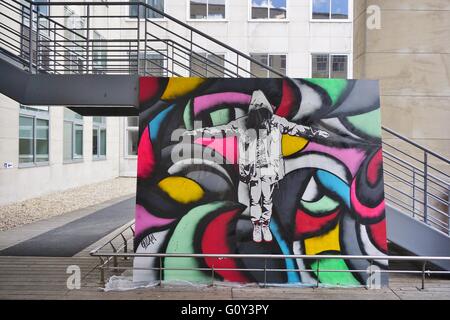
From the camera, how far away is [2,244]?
10.5m

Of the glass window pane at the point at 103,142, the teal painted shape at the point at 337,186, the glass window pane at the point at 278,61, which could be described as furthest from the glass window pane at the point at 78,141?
the teal painted shape at the point at 337,186

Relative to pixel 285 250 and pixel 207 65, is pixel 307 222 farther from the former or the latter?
pixel 207 65

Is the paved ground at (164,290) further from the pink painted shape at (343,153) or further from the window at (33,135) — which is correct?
the window at (33,135)

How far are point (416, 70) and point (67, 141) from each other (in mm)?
17749

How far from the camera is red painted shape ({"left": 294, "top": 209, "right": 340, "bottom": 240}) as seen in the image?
7.57 m

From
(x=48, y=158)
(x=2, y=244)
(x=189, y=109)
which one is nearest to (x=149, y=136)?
(x=189, y=109)

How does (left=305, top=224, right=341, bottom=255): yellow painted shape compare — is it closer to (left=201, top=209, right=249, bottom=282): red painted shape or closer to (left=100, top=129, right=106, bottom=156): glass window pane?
(left=201, top=209, right=249, bottom=282): red painted shape

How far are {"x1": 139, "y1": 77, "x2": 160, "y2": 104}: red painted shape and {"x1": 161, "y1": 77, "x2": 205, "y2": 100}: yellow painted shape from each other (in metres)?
0.15

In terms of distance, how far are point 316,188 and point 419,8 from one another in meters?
5.70

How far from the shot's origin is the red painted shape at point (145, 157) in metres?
7.62

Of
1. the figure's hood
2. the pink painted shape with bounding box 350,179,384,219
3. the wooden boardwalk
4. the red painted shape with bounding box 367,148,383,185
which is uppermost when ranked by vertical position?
the figure's hood

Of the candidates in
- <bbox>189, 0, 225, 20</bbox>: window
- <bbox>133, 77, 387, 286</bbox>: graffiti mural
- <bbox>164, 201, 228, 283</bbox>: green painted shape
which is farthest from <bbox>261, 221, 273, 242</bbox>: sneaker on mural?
<bbox>189, 0, 225, 20</bbox>: window
